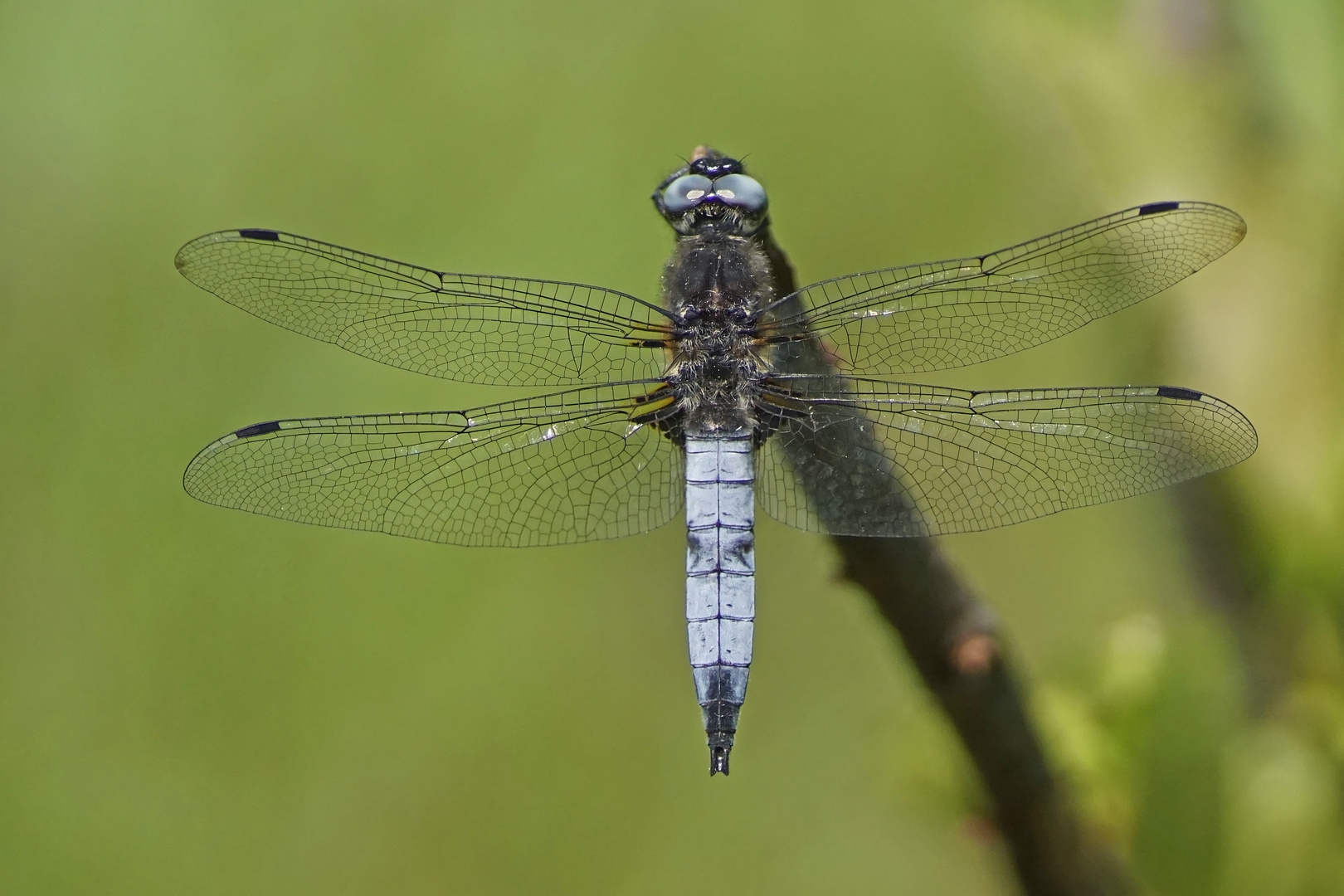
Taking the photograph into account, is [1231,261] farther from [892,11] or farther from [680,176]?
[892,11]

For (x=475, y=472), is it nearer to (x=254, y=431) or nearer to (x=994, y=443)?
(x=254, y=431)

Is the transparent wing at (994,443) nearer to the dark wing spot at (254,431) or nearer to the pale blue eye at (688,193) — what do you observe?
the pale blue eye at (688,193)

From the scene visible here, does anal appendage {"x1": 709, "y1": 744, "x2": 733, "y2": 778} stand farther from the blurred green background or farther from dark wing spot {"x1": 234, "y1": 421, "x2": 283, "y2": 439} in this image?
dark wing spot {"x1": 234, "y1": 421, "x2": 283, "y2": 439}

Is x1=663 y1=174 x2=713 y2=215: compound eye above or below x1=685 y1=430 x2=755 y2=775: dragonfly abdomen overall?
above

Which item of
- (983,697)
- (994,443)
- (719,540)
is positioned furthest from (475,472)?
(983,697)

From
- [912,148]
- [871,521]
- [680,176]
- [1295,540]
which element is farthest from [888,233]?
[871,521]

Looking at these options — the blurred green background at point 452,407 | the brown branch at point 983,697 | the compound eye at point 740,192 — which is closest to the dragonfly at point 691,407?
the compound eye at point 740,192

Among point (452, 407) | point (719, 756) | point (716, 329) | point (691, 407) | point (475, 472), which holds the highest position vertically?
point (452, 407)

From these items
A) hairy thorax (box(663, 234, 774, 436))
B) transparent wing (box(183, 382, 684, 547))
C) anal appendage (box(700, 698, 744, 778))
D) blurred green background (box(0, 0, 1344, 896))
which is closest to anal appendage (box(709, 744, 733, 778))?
anal appendage (box(700, 698, 744, 778))
